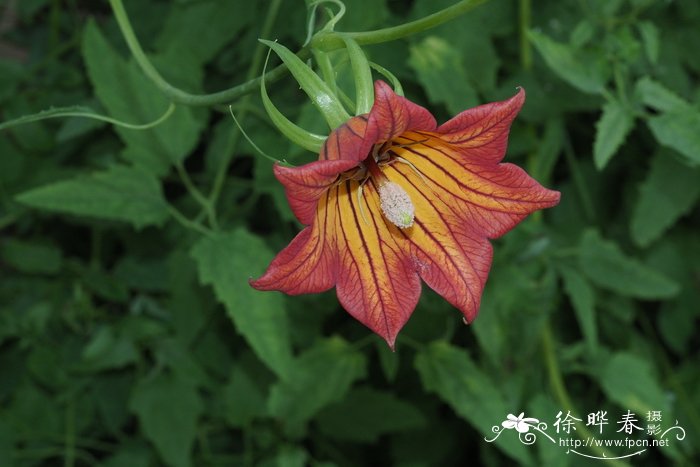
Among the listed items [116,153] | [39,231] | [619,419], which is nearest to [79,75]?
[116,153]

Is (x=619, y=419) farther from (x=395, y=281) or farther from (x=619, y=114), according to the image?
(x=395, y=281)

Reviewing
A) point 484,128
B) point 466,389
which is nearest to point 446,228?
point 484,128

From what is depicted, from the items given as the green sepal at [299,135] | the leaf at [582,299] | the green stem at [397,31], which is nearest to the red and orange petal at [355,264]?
the green sepal at [299,135]

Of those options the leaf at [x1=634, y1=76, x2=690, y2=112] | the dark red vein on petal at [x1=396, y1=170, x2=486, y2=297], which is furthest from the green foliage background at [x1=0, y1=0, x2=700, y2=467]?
the dark red vein on petal at [x1=396, y1=170, x2=486, y2=297]

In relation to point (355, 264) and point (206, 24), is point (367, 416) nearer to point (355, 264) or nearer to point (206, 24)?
point (206, 24)

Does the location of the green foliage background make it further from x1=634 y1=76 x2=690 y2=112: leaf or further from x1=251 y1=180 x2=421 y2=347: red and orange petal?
x1=251 y1=180 x2=421 y2=347: red and orange petal
